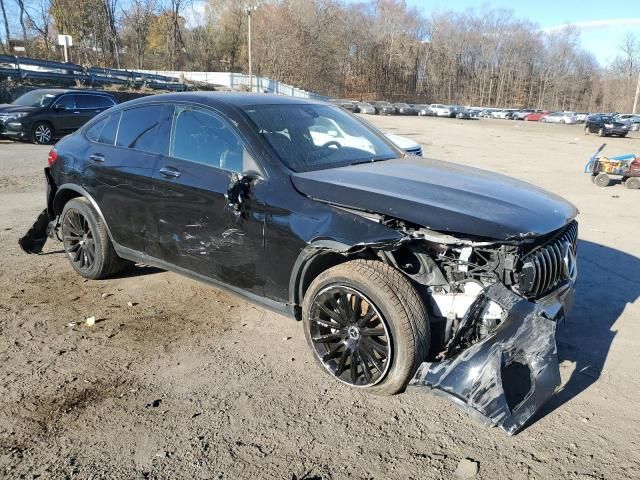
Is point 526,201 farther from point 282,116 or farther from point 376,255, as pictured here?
point 282,116

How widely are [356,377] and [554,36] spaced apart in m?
123

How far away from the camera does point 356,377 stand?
11.0 feet

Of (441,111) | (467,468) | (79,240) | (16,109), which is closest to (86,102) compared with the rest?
(16,109)

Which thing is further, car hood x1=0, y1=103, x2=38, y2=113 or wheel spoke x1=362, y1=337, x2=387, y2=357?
car hood x1=0, y1=103, x2=38, y2=113

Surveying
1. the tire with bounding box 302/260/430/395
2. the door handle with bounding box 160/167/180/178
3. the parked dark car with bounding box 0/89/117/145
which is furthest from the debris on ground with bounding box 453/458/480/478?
the parked dark car with bounding box 0/89/117/145

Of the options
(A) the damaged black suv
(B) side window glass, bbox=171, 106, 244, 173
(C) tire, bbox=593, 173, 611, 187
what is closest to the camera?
(A) the damaged black suv

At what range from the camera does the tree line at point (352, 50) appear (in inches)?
2271

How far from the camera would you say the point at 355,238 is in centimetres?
317

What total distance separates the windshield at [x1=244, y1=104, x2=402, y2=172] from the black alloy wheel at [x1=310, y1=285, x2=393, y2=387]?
972 millimetres

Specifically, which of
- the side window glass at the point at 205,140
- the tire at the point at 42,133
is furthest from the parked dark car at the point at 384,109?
the side window glass at the point at 205,140

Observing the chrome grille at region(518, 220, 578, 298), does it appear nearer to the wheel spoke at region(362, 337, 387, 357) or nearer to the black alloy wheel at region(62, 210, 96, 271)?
the wheel spoke at region(362, 337, 387, 357)

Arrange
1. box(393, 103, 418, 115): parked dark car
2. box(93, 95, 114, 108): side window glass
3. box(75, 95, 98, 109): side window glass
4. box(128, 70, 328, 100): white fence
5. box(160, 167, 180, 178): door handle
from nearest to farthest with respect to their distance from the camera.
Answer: box(160, 167, 180, 178): door handle → box(75, 95, 98, 109): side window glass → box(93, 95, 114, 108): side window glass → box(128, 70, 328, 100): white fence → box(393, 103, 418, 115): parked dark car

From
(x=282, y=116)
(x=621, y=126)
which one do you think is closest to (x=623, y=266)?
(x=282, y=116)

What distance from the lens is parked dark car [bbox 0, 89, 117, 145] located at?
15.2 m
